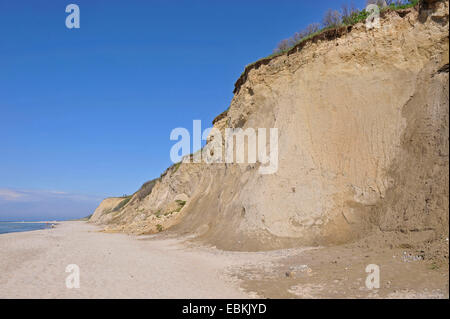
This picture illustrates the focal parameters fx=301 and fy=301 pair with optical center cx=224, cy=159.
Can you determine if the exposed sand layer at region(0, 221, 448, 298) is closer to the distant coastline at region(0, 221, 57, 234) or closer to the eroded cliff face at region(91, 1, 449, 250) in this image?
the eroded cliff face at region(91, 1, 449, 250)

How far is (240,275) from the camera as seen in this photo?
8328 mm

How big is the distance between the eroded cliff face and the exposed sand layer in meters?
1.49

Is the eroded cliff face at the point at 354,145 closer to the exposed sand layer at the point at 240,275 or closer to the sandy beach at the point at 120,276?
the exposed sand layer at the point at 240,275

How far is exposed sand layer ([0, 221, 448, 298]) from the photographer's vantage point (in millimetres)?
6398

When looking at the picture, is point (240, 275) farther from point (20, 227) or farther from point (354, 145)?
point (20, 227)

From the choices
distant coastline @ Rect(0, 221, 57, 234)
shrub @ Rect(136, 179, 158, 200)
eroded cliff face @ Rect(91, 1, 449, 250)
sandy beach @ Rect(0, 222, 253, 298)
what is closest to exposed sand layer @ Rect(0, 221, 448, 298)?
sandy beach @ Rect(0, 222, 253, 298)

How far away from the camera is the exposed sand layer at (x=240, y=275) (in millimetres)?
6398

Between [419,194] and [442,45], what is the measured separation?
6393mm

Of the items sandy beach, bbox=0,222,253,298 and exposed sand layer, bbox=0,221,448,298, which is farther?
sandy beach, bbox=0,222,253,298

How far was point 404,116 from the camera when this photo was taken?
1195cm

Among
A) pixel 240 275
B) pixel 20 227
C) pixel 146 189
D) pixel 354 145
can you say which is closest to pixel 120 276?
pixel 240 275

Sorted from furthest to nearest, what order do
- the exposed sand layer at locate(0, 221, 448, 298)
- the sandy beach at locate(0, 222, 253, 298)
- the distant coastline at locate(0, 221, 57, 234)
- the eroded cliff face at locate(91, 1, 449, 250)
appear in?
the distant coastline at locate(0, 221, 57, 234) < the eroded cliff face at locate(91, 1, 449, 250) < the sandy beach at locate(0, 222, 253, 298) < the exposed sand layer at locate(0, 221, 448, 298)

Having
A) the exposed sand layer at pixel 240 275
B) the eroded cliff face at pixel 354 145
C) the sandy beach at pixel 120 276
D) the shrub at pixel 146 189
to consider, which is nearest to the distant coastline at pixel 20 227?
the shrub at pixel 146 189

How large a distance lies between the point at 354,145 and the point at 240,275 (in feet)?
25.6
